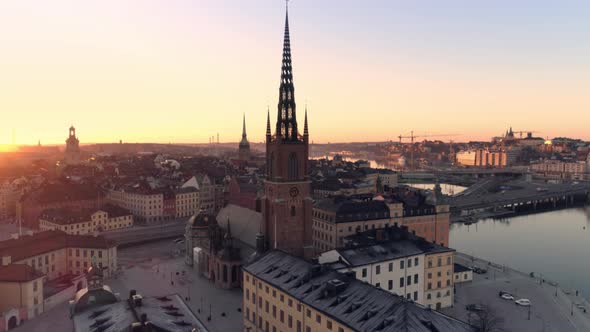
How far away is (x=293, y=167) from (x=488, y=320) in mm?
27441

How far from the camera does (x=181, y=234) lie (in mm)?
100812

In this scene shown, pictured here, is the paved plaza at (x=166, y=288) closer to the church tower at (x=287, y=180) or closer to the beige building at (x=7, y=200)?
the church tower at (x=287, y=180)

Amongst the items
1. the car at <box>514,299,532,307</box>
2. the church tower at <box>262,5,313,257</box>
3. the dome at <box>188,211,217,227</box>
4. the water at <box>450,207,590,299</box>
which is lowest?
the water at <box>450,207,590,299</box>

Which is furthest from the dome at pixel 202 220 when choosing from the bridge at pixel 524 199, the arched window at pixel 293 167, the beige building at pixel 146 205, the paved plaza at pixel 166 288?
the bridge at pixel 524 199

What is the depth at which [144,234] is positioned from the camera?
3947 inches

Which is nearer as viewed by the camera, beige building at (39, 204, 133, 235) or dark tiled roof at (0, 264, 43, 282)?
dark tiled roof at (0, 264, 43, 282)

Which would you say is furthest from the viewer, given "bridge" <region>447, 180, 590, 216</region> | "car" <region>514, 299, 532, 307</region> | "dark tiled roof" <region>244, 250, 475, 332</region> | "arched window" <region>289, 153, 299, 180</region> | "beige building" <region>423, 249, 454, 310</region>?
"bridge" <region>447, 180, 590, 216</region>

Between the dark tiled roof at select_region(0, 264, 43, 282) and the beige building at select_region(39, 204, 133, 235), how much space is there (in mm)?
38825

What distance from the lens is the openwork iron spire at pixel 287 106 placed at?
5500cm

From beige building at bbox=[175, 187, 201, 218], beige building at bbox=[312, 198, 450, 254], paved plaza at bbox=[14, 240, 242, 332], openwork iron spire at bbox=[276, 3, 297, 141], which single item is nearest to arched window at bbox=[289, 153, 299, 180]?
openwork iron spire at bbox=[276, 3, 297, 141]

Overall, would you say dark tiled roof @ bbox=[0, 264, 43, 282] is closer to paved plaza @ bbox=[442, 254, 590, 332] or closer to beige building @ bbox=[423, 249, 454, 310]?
beige building @ bbox=[423, 249, 454, 310]

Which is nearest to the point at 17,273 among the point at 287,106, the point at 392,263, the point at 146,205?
the point at 287,106

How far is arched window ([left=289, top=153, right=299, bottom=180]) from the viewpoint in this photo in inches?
2156

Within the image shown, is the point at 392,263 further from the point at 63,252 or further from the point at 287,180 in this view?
the point at 63,252
